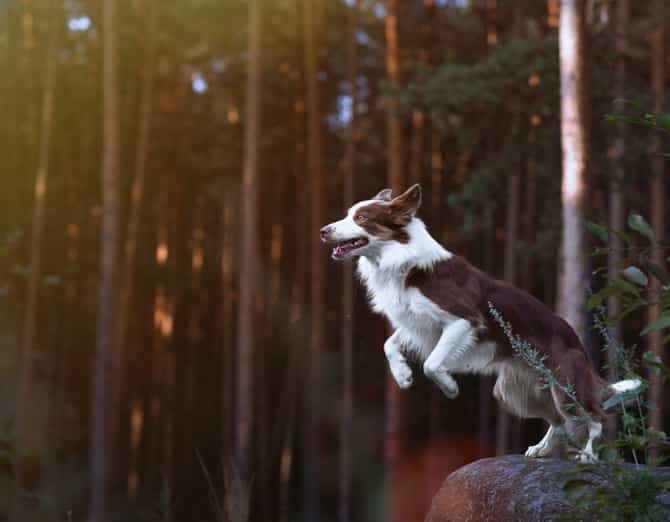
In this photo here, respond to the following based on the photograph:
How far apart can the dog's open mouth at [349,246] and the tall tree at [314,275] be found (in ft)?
48.8

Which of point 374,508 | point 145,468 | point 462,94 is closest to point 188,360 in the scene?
point 145,468

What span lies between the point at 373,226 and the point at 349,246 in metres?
0.19

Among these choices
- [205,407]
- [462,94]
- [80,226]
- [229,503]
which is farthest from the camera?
[205,407]

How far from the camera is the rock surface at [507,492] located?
211 inches

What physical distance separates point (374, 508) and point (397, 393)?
13.4 feet

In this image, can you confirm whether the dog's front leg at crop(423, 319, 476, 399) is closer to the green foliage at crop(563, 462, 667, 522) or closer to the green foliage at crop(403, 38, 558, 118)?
the green foliage at crop(563, 462, 667, 522)

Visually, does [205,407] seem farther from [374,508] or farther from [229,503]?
[229,503]

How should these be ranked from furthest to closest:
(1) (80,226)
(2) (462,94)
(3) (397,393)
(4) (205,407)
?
(4) (205,407) → (1) (80,226) → (3) (397,393) → (2) (462,94)

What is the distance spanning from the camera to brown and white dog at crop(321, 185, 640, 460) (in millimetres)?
5582

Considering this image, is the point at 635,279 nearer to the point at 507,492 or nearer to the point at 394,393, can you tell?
the point at 507,492

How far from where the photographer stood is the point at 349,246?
5695 mm

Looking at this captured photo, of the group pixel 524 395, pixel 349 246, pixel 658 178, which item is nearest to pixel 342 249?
pixel 349 246

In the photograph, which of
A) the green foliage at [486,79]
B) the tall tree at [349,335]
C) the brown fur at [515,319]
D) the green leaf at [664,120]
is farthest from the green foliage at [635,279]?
the tall tree at [349,335]

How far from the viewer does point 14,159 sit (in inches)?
1016
